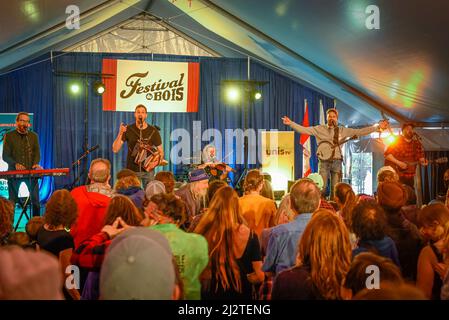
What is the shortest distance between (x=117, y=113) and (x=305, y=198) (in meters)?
9.88

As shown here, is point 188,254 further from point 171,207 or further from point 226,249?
point 226,249

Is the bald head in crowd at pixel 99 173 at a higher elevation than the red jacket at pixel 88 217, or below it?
higher

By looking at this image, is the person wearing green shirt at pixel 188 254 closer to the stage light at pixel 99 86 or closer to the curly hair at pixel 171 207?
the curly hair at pixel 171 207

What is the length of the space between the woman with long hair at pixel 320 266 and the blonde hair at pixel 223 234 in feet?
2.28

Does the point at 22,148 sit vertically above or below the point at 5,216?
above

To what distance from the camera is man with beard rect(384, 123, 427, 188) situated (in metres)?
7.47

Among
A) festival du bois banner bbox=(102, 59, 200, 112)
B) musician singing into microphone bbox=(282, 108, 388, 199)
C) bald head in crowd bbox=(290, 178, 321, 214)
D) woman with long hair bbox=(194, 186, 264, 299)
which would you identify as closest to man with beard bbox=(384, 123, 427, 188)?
musician singing into microphone bbox=(282, 108, 388, 199)

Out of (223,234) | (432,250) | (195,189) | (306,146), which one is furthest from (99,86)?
(432,250)

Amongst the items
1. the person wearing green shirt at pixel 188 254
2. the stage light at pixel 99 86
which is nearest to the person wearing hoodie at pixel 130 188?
the person wearing green shirt at pixel 188 254

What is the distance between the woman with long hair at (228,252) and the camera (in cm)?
278

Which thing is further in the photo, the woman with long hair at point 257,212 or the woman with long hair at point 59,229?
the woman with long hair at point 257,212

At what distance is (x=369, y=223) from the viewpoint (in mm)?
2719

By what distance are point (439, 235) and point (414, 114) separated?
687 cm

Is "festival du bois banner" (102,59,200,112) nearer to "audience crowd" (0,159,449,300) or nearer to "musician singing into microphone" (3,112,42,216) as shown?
"musician singing into microphone" (3,112,42,216)
